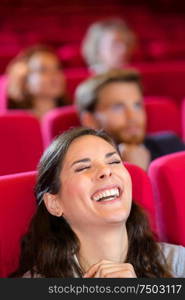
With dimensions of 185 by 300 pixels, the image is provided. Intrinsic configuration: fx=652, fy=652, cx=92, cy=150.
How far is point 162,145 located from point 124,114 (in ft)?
0.43

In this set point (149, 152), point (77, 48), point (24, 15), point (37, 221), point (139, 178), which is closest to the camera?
point (37, 221)

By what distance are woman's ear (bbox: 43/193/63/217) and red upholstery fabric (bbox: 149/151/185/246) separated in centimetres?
23

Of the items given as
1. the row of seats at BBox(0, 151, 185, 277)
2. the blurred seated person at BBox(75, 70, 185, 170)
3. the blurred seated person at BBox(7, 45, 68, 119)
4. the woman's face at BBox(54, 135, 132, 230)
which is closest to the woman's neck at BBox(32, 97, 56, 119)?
the blurred seated person at BBox(7, 45, 68, 119)

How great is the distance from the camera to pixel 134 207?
114 centimetres

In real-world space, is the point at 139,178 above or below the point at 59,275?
above

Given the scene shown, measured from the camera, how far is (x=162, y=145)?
169 cm

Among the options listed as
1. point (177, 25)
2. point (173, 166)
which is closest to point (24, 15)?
point (177, 25)

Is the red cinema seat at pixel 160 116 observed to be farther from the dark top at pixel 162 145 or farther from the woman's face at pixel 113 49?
the woman's face at pixel 113 49

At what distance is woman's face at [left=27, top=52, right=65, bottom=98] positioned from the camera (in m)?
2.41

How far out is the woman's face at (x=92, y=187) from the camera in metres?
1.03

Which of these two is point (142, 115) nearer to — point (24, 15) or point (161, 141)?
point (161, 141)

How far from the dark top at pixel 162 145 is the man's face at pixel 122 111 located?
0.09 ft

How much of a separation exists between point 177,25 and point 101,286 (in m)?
3.07

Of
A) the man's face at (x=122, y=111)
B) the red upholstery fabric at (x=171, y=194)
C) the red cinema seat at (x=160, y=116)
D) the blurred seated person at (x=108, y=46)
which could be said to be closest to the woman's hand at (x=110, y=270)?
the red upholstery fabric at (x=171, y=194)
